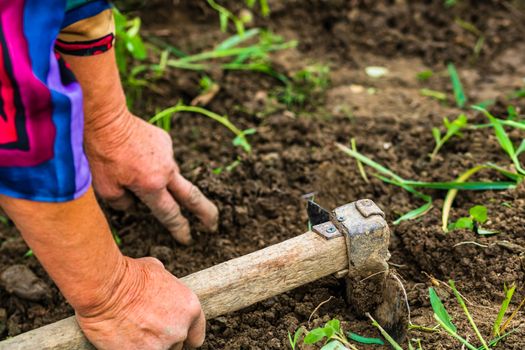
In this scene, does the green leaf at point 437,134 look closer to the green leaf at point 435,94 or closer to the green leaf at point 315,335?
the green leaf at point 435,94

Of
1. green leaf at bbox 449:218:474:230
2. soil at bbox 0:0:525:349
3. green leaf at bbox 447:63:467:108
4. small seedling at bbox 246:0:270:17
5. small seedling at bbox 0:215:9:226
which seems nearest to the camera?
soil at bbox 0:0:525:349

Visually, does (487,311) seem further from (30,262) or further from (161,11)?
(161,11)

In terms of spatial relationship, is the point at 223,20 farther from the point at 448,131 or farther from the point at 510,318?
the point at 510,318

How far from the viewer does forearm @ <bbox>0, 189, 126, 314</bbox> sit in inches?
57.1

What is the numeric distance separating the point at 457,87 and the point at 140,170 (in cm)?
165

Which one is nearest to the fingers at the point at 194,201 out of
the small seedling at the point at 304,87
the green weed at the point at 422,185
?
the green weed at the point at 422,185

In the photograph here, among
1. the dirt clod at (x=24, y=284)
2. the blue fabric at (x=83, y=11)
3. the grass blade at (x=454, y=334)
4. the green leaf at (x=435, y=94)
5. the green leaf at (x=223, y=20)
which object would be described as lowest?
the green leaf at (x=435, y=94)

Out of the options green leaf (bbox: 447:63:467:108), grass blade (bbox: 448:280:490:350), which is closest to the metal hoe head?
grass blade (bbox: 448:280:490:350)

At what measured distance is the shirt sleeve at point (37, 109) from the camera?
1.29 m

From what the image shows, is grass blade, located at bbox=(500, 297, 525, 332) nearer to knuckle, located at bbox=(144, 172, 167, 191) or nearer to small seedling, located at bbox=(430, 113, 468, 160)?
small seedling, located at bbox=(430, 113, 468, 160)

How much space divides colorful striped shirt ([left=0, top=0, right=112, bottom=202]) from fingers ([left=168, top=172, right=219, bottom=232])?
0.80m

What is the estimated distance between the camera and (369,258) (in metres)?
1.89

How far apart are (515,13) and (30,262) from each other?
2.78 metres

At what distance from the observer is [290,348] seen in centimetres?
193
